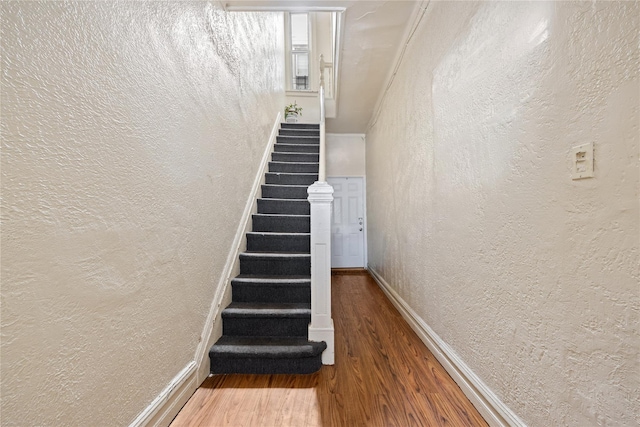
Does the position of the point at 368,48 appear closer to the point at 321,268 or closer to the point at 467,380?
the point at 321,268

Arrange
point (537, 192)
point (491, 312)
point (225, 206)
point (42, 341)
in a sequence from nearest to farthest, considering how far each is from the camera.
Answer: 1. point (42, 341)
2. point (537, 192)
3. point (491, 312)
4. point (225, 206)

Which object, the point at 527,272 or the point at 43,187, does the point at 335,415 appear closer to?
the point at 527,272

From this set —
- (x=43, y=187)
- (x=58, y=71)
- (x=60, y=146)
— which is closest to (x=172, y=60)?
(x=58, y=71)

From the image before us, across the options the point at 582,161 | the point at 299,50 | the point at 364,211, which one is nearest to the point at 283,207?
the point at 364,211

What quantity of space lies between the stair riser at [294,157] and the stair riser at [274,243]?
155 cm

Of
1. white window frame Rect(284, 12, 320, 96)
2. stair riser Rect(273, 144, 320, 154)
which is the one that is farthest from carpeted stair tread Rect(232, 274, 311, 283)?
white window frame Rect(284, 12, 320, 96)

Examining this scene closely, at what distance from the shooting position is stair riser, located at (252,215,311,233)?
2.66m

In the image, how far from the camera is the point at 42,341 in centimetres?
70

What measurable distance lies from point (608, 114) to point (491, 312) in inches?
33.9

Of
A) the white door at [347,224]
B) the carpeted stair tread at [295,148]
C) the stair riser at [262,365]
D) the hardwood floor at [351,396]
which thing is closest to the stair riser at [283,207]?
the carpeted stair tread at [295,148]

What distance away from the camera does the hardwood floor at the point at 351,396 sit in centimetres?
123

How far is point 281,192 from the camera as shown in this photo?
3.05 meters

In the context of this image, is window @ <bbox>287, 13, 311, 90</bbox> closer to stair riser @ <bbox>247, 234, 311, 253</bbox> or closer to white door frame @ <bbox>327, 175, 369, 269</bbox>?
white door frame @ <bbox>327, 175, 369, 269</bbox>

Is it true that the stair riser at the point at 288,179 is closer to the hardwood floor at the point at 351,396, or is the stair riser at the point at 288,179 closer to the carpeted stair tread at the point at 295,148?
the carpeted stair tread at the point at 295,148
